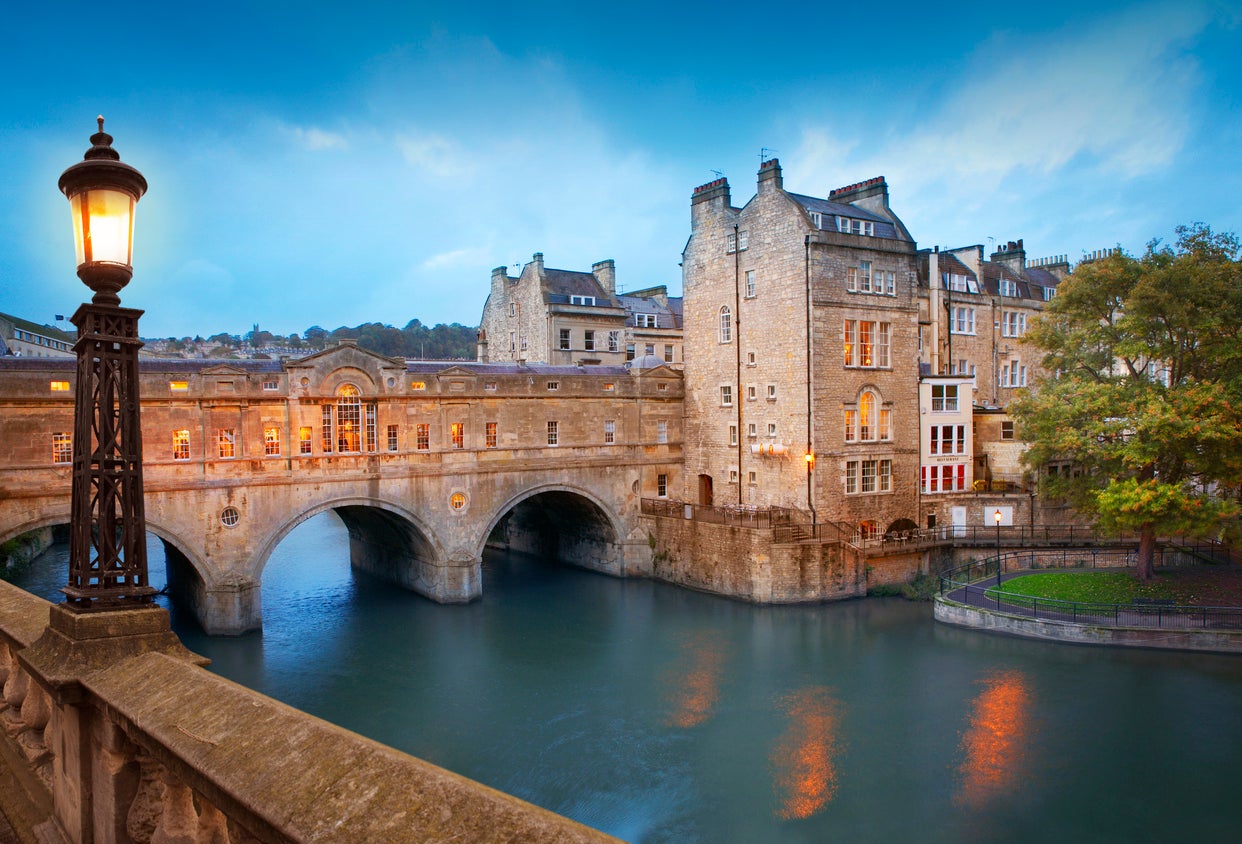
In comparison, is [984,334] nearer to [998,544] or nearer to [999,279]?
[999,279]

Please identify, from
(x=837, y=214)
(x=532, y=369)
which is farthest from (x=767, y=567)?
(x=837, y=214)

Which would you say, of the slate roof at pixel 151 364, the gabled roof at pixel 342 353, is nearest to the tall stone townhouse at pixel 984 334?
the gabled roof at pixel 342 353

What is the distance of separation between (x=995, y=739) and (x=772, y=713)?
5193 mm

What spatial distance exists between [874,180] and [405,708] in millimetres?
30176

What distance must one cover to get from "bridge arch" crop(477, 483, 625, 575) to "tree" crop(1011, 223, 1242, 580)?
55.8 ft

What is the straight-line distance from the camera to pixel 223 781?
3305 millimetres

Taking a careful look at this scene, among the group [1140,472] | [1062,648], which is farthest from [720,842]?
[1140,472]

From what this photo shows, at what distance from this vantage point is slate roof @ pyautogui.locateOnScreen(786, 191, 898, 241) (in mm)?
34031

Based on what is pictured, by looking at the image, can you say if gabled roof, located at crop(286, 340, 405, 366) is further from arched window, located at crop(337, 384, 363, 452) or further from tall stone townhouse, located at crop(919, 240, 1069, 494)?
tall stone townhouse, located at crop(919, 240, 1069, 494)

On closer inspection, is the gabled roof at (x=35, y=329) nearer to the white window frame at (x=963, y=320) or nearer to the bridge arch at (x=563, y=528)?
the bridge arch at (x=563, y=528)

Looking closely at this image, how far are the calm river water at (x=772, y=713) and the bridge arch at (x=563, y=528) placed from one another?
14.3ft

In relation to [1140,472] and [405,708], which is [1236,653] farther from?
[405,708]

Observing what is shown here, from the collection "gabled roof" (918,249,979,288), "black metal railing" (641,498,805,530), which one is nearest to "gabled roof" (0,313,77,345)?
"black metal railing" (641,498,805,530)

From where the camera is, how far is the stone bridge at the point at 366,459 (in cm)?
2631
